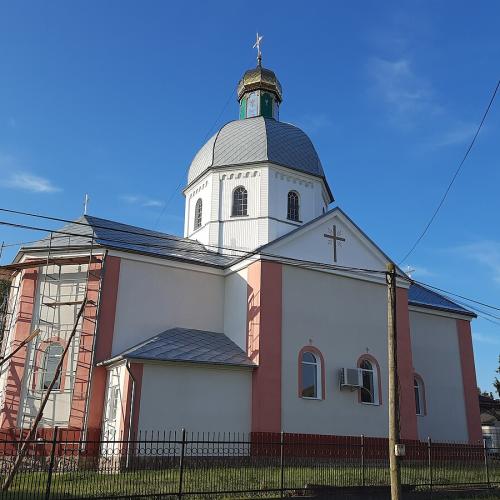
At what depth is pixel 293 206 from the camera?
23.2m

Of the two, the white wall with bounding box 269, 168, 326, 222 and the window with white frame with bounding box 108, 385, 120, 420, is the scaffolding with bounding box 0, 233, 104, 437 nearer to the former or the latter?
the window with white frame with bounding box 108, 385, 120, 420

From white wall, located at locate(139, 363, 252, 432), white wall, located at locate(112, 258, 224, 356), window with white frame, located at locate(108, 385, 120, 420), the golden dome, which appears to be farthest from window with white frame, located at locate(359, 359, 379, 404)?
the golden dome

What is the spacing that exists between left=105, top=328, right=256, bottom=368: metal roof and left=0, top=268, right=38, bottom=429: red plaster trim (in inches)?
128

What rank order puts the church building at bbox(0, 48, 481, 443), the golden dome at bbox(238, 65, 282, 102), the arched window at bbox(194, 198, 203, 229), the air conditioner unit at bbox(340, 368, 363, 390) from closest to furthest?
1. the church building at bbox(0, 48, 481, 443)
2. the air conditioner unit at bbox(340, 368, 363, 390)
3. the arched window at bbox(194, 198, 203, 229)
4. the golden dome at bbox(238, 65, 282, 102)

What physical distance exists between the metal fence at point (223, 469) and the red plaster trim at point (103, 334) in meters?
0.99

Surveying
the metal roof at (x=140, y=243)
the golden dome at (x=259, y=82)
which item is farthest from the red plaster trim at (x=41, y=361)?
the golden dome at (x=259, y=82)

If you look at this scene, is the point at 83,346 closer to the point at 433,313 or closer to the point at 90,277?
the point at 90,277

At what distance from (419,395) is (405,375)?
288cm

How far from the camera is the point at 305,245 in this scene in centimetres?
1989

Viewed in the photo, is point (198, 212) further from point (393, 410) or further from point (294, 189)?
point (393, 410)

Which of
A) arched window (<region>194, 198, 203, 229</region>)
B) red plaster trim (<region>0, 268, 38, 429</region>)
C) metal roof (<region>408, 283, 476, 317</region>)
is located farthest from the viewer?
arched window (<region>194, 198, 203, 229</region>)

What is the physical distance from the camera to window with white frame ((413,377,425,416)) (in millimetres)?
22141

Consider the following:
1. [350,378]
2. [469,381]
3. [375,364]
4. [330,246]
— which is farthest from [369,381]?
[469,381]

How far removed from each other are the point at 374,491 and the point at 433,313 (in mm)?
12166
